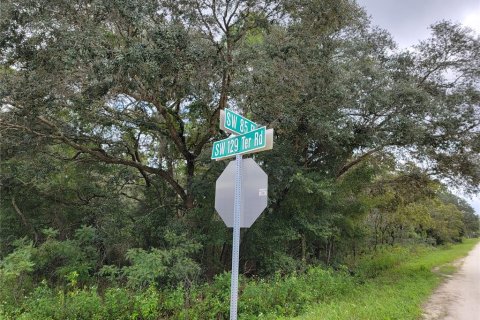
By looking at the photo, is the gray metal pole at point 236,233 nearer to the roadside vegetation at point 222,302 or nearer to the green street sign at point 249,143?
the green street sign at point 249,143

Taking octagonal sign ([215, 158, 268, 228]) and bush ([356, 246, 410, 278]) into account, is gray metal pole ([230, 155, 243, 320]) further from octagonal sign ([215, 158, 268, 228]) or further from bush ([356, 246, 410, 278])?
bush ([356, 246, 410, 278])

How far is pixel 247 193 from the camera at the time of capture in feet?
11.5

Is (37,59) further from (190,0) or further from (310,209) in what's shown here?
(310,209)

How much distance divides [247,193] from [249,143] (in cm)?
52

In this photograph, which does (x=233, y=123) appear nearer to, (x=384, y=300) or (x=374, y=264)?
(x=384, y=300)

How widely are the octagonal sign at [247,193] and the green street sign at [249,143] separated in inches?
5.5

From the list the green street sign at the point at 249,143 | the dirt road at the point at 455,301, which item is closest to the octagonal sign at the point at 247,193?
the green street sign at the point at 249,143

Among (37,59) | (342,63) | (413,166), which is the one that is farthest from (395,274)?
(37,59)

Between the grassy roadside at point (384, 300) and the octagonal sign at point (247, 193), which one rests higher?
the octagonal sign at point (247, 193)

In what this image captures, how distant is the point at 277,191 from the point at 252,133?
6.70 meters

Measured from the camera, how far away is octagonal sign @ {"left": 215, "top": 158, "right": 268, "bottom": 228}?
340 cm

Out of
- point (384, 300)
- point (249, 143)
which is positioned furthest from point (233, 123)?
point (384, 300)

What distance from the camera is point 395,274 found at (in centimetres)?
1219

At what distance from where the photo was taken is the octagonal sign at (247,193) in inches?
134
